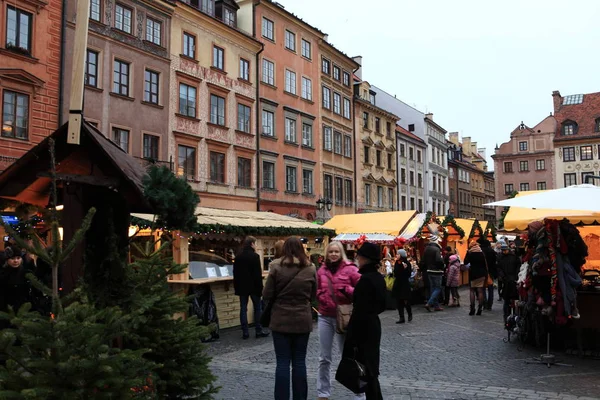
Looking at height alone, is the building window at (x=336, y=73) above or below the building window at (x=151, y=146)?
above

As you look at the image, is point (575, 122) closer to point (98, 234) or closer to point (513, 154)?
point (513, 154)

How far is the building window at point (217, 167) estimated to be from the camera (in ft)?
89.7

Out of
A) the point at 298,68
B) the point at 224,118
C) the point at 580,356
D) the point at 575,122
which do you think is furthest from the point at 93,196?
the point at 575,122

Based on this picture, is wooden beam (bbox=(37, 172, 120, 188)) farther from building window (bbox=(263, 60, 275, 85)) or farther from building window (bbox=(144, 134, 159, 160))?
building window (bbox=(263, 60, 275, 85))

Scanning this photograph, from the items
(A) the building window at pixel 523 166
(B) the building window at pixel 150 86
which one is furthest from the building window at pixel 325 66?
(A) the building window at pixel 523 166

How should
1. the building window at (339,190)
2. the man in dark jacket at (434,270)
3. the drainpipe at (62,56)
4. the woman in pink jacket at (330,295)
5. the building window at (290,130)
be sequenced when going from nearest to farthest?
the woman in pink jacket at (330,295) < the man in dark jacket at (434,270) < the drainpipe at (62,56) < the building window at (290,130) < the building window at (339,190)

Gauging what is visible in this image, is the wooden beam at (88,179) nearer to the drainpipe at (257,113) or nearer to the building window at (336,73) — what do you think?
the drainpipe at (257,113)

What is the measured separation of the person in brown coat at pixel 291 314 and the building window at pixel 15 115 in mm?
15773

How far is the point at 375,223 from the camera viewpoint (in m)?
20.6

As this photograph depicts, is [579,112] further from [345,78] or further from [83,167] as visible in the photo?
[83,167]

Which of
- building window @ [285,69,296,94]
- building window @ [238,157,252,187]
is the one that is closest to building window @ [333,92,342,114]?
building window @ [285,69,296,94]

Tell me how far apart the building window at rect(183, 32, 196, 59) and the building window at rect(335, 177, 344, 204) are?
1442cm

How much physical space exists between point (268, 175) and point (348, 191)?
9.86 metres

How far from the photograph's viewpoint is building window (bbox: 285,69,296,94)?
110 feet
